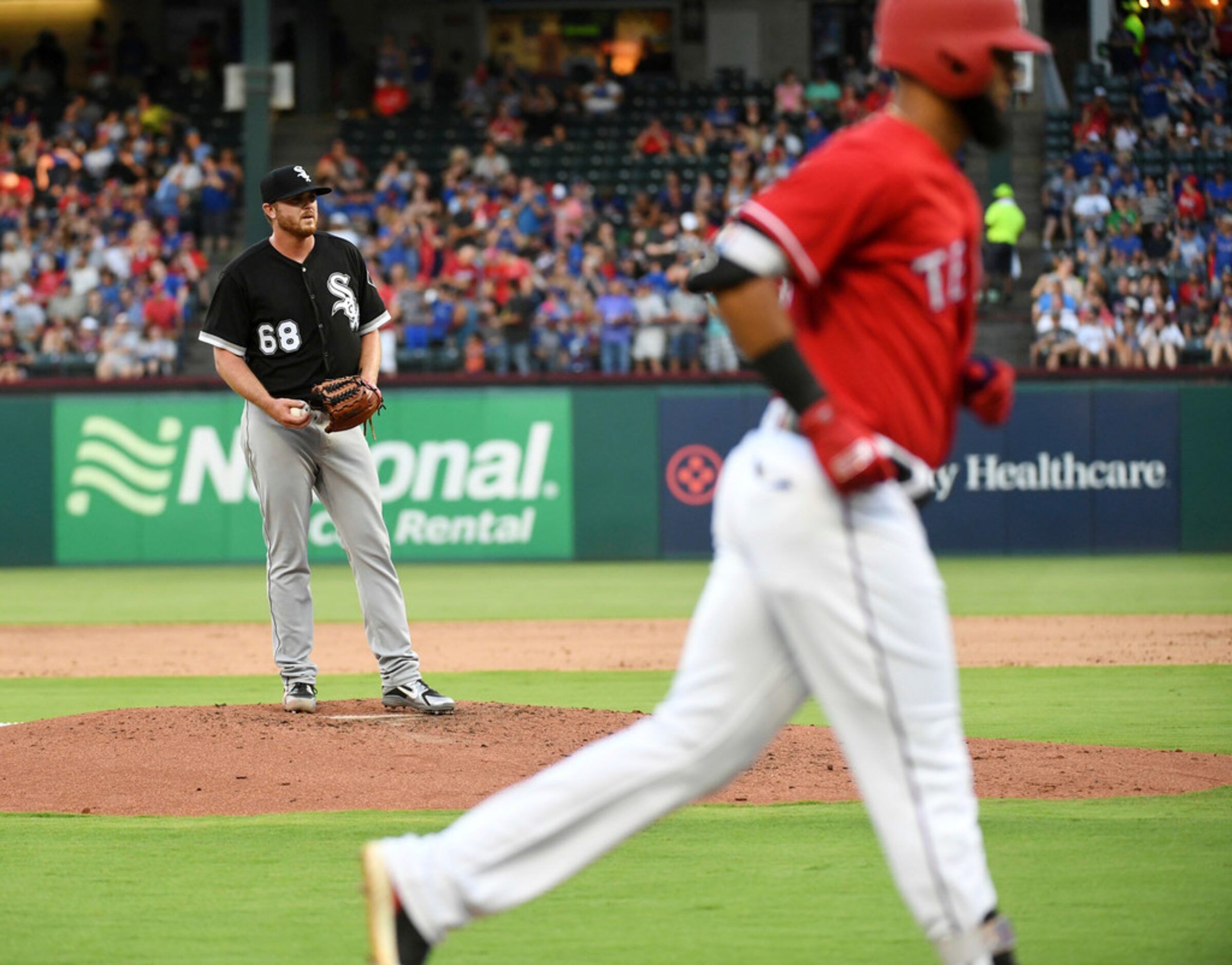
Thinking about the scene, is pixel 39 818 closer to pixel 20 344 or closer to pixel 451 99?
pixel 20 344

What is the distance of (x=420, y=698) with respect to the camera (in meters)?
6.77

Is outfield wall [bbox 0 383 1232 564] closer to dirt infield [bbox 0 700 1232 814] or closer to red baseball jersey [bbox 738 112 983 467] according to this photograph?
dirt infield [bbox 0 700 1232 814]

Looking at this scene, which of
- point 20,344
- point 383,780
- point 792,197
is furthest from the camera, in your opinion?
point 20,344

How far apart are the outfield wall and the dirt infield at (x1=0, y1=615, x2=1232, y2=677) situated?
5162 mm

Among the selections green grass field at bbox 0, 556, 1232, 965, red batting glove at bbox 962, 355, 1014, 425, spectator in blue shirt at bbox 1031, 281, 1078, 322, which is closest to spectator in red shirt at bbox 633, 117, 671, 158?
spectator in blue shirt at bbox 1031, 281, 1078, 322

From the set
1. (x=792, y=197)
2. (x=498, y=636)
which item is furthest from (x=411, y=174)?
(x=792, y=197)

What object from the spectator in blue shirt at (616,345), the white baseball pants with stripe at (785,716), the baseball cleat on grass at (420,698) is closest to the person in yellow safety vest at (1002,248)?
the spectator in blue shirt at (616,345)

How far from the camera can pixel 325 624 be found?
1287 centimetres

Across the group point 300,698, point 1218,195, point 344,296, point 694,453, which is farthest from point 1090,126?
point 300,698

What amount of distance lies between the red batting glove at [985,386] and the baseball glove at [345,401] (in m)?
3.61

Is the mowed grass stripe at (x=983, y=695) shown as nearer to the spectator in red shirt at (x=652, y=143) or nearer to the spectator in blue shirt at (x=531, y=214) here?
the spectator in blue shirt at (x=531, y=214)

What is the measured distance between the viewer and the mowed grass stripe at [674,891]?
3779mm

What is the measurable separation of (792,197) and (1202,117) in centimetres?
2141

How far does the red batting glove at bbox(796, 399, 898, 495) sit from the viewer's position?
9.14ft
